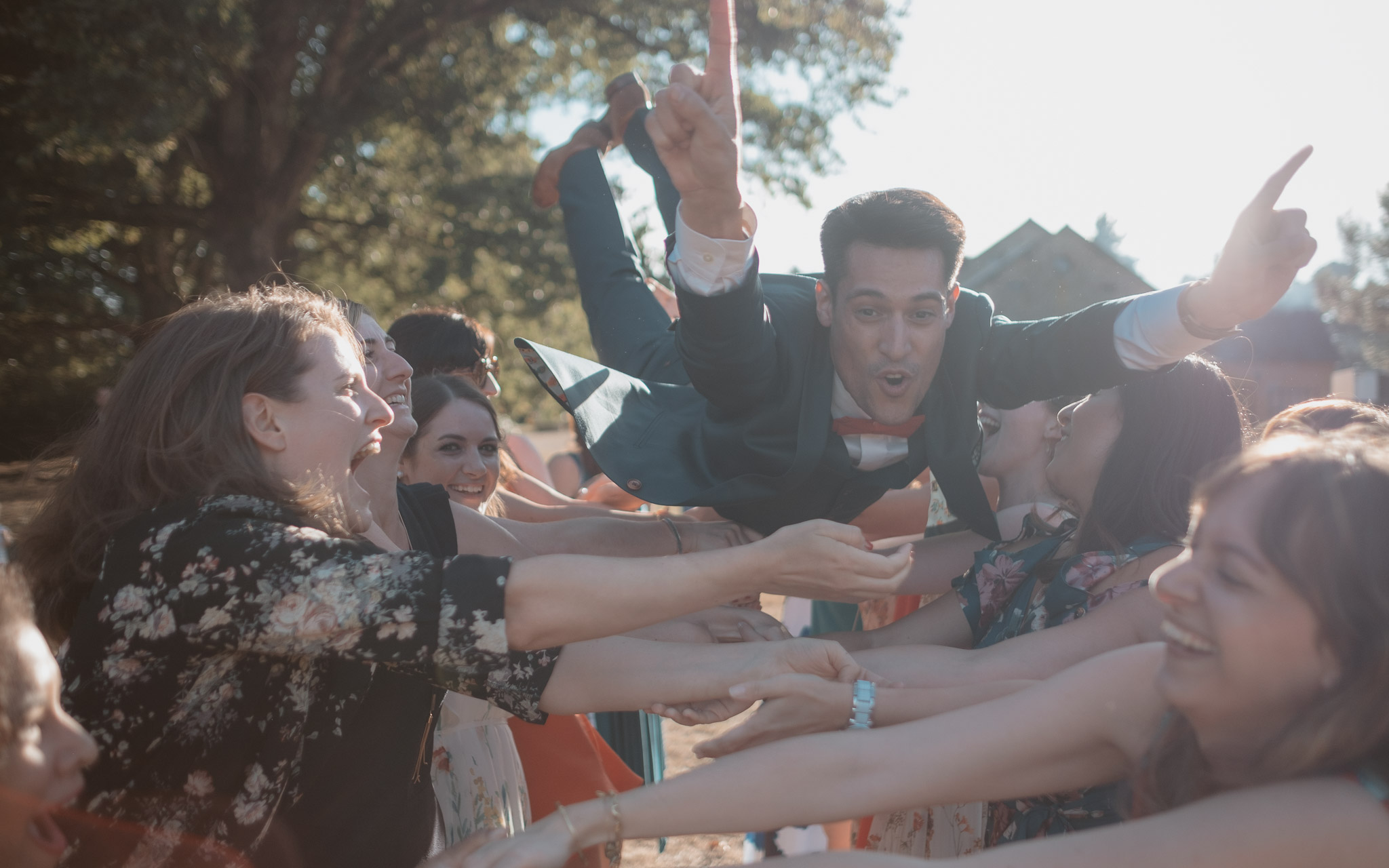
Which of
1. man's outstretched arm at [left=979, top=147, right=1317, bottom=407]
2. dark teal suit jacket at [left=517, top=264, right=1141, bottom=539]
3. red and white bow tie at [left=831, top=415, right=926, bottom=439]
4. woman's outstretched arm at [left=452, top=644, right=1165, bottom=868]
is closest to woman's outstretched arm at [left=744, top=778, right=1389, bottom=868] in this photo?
woman's outstretched arm at [left=452, top=644, right=1165, bottom=868]

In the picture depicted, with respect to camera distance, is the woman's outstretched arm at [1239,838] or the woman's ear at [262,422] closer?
the woman's outstretched arm at [1239,838]

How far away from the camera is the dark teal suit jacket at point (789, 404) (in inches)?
107

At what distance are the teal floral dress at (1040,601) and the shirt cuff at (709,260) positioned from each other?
3.33ft

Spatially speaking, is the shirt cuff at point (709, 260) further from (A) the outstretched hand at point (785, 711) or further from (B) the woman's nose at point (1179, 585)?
(B) the woman's nose at point (1179, 585)

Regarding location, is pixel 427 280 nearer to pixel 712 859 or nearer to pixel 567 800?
pixel 712 859

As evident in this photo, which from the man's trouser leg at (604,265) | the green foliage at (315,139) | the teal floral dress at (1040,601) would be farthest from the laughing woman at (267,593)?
the green foliage at (315,139)

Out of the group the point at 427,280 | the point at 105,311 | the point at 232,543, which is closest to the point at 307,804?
the point at 232,543

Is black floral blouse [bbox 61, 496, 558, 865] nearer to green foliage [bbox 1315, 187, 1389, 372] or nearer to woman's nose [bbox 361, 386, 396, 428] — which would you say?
woman's nose [bbox 361, 386, 396, 428]

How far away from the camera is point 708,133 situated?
235 centimetres

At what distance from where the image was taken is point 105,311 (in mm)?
13750

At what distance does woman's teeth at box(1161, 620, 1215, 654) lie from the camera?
1.50 metres

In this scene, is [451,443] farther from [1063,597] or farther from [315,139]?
[315,139]

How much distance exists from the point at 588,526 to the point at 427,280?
34.8 feet

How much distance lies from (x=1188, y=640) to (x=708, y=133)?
150cm
